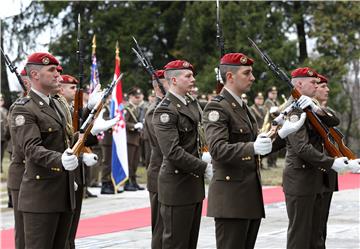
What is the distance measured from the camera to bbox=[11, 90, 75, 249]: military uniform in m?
6.16

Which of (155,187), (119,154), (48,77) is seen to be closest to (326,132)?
(155,187)

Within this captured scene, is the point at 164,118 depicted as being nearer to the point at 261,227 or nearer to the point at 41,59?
the point at 41,59

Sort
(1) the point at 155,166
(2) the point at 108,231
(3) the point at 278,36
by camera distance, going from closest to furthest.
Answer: (1) the point at 155,166, (2) the point at 108,231, (3) the point at 278,36

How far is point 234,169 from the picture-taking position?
21.1 feet

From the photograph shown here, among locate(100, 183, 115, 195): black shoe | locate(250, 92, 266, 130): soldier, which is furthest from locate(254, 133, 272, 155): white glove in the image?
locate(250, 92, 266, 130): soldier

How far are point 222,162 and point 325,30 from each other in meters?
22.1

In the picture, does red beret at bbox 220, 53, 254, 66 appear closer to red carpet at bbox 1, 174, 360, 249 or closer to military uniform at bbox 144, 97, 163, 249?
military uniform at bbox 144, 97, 163, 249

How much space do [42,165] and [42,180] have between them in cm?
25

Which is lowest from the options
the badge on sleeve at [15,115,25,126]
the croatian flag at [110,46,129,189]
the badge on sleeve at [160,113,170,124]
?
the croatian flag at [110,46,129,189]

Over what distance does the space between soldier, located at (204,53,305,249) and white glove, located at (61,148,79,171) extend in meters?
1.07

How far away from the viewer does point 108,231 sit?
11055 mm

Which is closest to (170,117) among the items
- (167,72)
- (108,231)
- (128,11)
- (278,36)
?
(167,72)

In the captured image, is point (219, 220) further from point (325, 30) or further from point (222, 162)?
point (325, 30)

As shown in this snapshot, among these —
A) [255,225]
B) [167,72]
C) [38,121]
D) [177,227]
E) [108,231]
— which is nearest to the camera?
[38,121]
